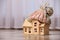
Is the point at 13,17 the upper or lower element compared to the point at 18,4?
lower

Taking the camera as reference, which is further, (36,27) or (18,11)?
(18,11)

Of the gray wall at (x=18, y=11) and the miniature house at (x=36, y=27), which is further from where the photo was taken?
the gray wall at (x=18, y=11)

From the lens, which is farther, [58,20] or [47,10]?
[58,20]

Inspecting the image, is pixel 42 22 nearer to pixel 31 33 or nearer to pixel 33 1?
pixel 31 33

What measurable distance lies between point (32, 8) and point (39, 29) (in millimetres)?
1290

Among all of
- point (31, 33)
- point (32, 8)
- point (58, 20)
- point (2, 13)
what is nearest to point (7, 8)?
point (2, 13)

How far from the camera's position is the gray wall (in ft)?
9.46

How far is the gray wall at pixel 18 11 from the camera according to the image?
2884mm

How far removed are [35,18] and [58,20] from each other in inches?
49.8

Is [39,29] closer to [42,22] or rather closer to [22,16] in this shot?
[42,22]

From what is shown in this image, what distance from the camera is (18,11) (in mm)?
2949

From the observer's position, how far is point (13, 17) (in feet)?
9.66

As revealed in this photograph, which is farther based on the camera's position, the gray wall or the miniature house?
the gray wall

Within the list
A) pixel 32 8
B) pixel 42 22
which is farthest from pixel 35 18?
pixel 32 8
